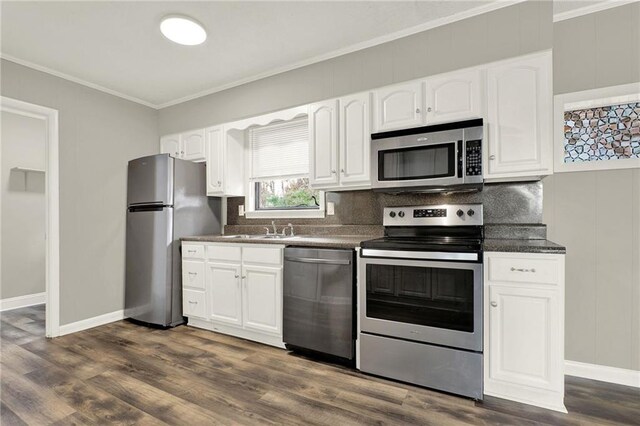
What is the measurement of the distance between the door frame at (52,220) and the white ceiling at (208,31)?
1.67ft

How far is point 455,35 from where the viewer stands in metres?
2.51

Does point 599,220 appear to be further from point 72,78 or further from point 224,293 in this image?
point 72,78

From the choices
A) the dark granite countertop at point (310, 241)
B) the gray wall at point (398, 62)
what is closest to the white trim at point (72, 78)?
the gray wall at point (398, 62)

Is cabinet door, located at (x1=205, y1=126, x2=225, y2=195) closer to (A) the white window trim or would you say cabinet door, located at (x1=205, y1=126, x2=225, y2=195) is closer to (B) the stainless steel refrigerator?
(B) the stainless steel refrigerator

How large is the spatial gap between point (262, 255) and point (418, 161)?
1535mm

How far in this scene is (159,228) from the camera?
3406 millimetres

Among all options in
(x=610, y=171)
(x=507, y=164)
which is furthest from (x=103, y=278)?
(x=610, y=171)

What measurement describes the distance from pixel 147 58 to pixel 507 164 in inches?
128

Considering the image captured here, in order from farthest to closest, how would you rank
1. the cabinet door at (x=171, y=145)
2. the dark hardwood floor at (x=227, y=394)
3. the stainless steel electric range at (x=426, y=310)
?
1. the cabinet door at (x=171, y=145)
2. the stainless steel electric range at (x=426, y=310)
3. the dark hardwood floor at (x=227, y=394)

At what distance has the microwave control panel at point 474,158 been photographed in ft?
7.50

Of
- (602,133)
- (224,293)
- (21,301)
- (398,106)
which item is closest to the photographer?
(602,133)

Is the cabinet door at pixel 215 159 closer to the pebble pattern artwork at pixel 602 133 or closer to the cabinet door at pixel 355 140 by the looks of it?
the cabinet door at pixel 355 140

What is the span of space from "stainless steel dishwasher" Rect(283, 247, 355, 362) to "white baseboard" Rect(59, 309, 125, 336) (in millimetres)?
2258

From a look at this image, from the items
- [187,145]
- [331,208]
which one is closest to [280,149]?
[331,208]
